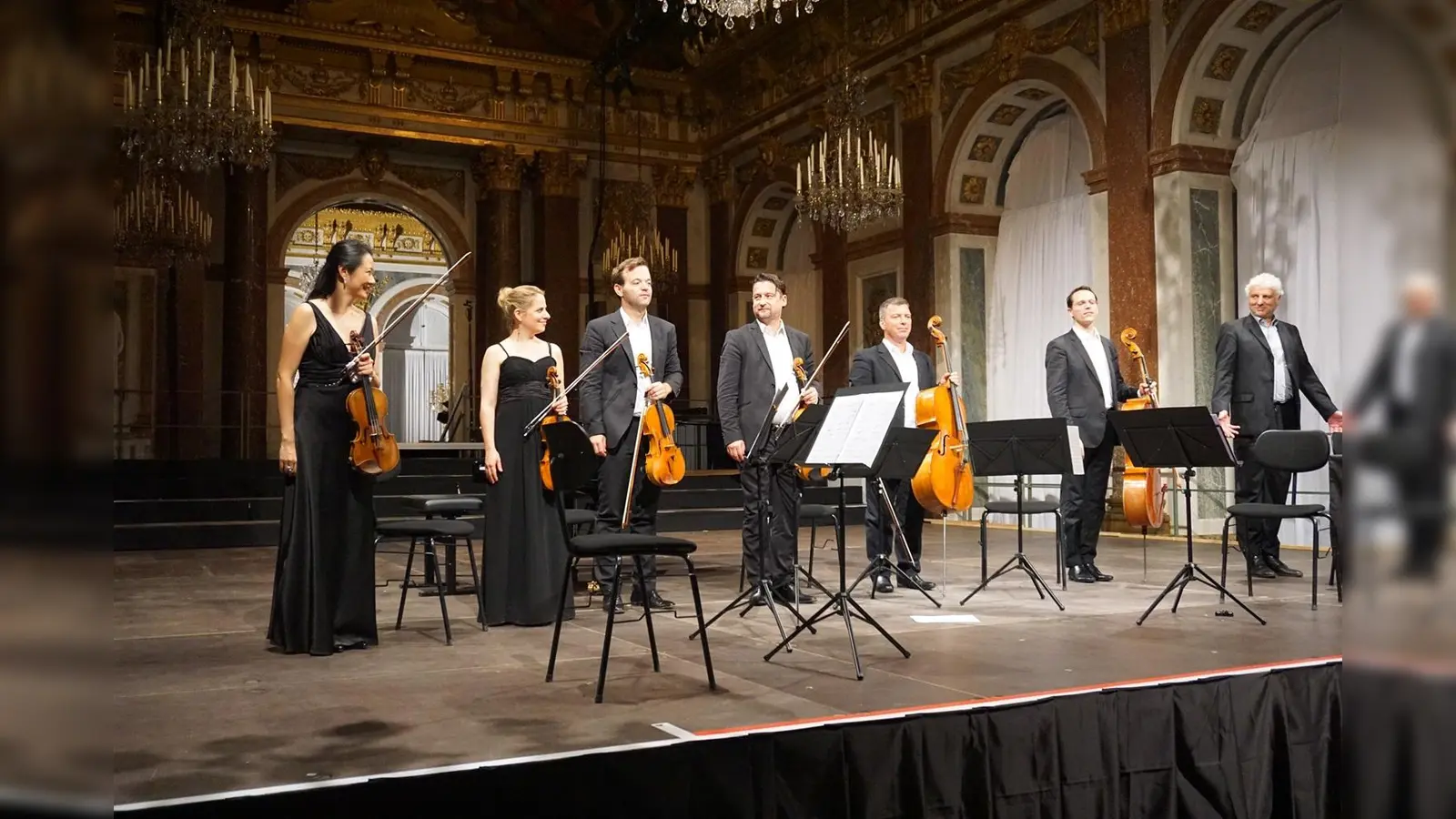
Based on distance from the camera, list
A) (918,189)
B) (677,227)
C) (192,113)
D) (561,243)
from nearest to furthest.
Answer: (192,113) → (918,189) → (561,243) → (677,227)

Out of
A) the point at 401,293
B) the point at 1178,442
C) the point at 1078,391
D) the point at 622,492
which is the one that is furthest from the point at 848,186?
the point at 401,293

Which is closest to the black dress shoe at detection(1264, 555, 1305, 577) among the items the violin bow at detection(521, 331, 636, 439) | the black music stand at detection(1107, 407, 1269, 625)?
the black music stand at detection(1107, 407, 1269, 625)

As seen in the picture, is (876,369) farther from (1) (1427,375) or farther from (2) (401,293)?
(2) (401,293)

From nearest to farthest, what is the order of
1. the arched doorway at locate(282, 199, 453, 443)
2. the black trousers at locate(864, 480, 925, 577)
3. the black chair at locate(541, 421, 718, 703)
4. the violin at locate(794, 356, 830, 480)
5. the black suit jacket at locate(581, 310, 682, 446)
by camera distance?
the black chair at locate(541, 421, 718, 703) → the violin at locate(794, 356, 830, 480) → the black suit jacket at locate(581, 310, 682, 446) → the black trousers at locate(864, 480, 925, 577) → the arched doorway at locate(282, 199, 453, 443)

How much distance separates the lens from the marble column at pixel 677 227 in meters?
15.6

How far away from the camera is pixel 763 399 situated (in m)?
5.36

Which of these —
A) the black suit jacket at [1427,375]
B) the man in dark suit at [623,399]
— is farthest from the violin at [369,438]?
the black suit jacket at [1427,375]

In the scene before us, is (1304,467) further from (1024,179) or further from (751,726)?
(1024,179)

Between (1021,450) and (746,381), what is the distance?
55.0 inches

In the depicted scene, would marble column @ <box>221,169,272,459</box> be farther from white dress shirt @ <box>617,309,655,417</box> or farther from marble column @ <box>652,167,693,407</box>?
white dress shirt @ <box>617,309,655,417</box>

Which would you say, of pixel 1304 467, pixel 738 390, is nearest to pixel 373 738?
pixel 738 390

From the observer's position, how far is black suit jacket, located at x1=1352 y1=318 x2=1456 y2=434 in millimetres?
389

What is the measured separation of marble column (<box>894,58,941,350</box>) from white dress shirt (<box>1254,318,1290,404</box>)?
5210 mm

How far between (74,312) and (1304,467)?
5775mm
